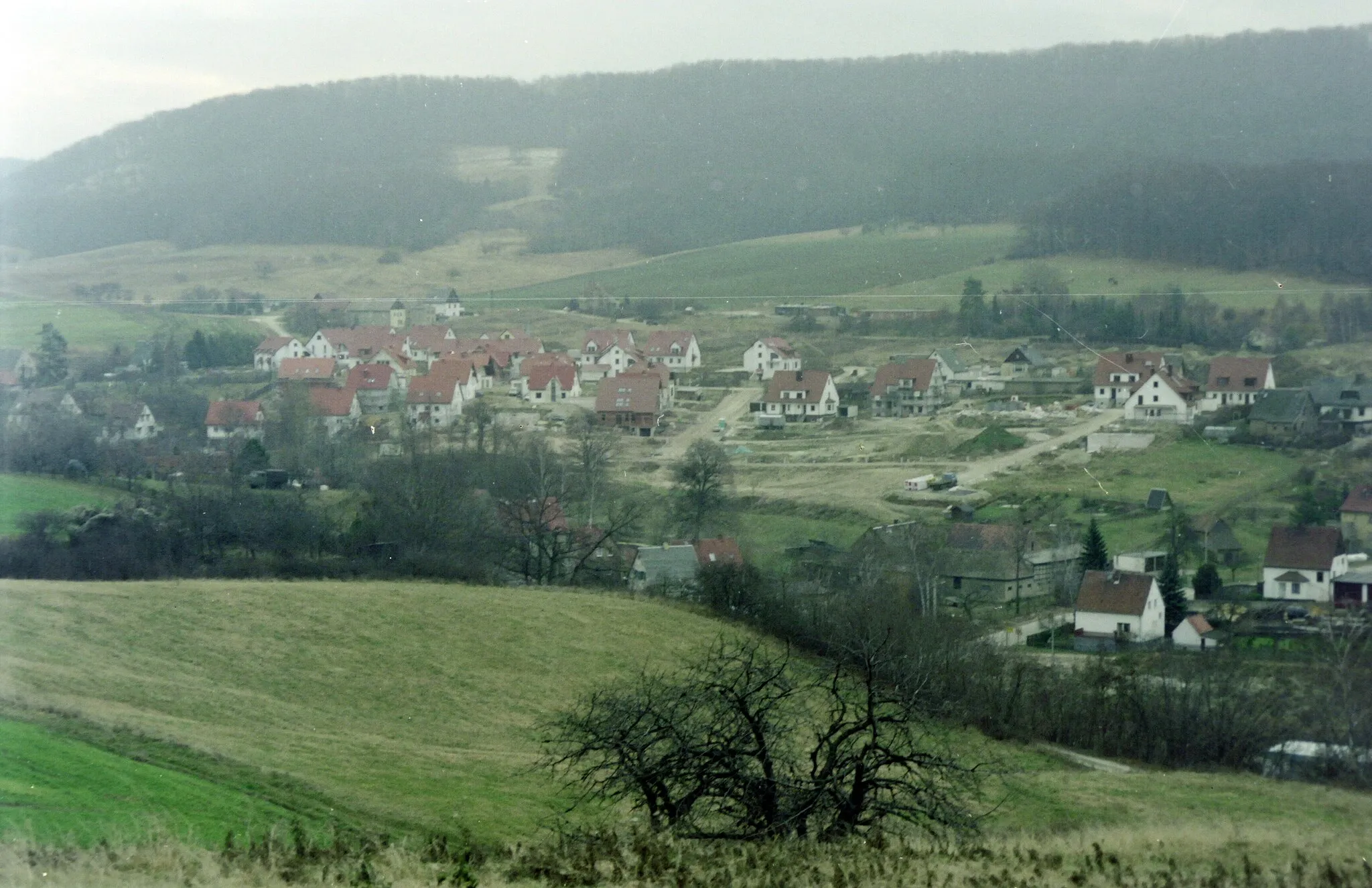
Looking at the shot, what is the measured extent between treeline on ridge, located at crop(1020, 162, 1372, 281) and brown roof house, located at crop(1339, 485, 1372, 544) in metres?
4.26

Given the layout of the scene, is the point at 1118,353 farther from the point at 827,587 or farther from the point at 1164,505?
the point at 827,587

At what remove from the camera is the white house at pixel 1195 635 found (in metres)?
8.83

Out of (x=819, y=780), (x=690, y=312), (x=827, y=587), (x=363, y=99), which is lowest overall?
(x=827, y=587)

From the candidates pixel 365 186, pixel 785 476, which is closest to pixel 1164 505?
pixel 785 476

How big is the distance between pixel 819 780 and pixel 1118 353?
422 inches

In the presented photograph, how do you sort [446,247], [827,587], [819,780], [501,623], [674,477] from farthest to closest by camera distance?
[446,247] < [674,477] < [827,587] < [501,623] < [819,780]

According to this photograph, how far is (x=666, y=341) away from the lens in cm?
1770

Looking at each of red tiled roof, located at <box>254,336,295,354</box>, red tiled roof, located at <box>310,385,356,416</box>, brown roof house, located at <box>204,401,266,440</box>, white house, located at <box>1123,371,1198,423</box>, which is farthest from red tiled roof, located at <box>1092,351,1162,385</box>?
red tiled roof, located at <box>254,336,295,354</box>

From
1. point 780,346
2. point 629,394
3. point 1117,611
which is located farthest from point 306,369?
point 1117,611

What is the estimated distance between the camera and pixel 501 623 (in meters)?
10.4

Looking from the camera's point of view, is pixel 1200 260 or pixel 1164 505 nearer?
pixel 1164 505

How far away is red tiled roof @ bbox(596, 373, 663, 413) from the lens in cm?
1581

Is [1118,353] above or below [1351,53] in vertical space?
below

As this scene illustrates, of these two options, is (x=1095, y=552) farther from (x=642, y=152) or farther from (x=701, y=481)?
(x=642, y=152)
